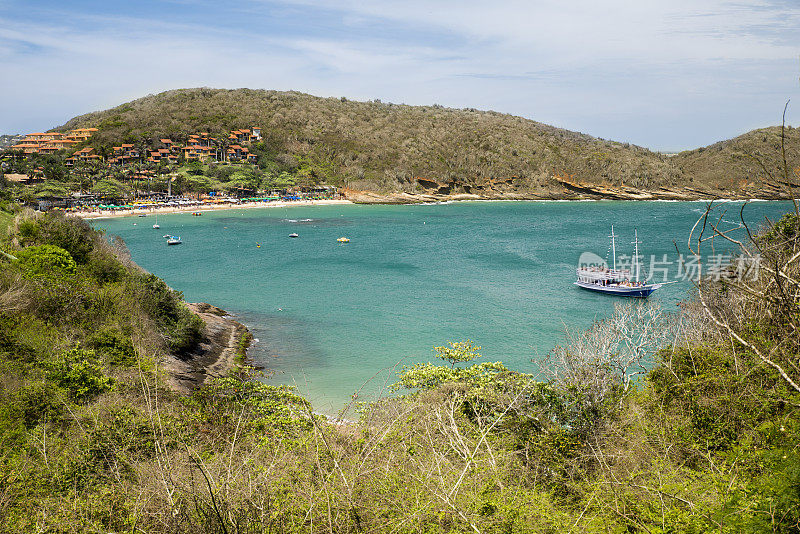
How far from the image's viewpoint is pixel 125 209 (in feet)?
276

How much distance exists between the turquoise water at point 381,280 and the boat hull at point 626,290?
0.75 metres

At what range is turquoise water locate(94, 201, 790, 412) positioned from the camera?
78.4ft

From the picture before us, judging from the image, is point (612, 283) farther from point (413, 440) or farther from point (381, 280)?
point (413, 440)

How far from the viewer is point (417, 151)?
117 metres

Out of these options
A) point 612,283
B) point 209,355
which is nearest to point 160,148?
point 209,355

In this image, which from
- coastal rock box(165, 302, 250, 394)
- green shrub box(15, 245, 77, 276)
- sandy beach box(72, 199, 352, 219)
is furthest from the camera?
sandy beach box(72, 199, 352, 219)

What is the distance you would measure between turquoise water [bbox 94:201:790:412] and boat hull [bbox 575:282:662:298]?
0.75 meters

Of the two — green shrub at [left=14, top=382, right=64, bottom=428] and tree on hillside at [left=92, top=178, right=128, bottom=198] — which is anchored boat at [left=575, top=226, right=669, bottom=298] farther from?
tree on hillside at [left=92, top=178, right=128, bottom=198]

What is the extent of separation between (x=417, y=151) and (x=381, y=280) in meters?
82.2

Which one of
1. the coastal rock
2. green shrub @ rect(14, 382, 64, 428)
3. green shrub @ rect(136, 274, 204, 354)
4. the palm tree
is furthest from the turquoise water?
the palm tree

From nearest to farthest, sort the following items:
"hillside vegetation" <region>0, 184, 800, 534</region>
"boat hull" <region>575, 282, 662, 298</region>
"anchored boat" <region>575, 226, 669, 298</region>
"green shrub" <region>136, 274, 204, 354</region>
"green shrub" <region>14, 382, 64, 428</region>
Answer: "hillside vegetation" <region>0, 184, 800, 534</region> → "green shrub" <region>14, 382, 64, 428</region> → "green shrub" <region>136, 274, 204, 354</region> → "boat hull" <region>575, 282, 662, 298</region> → "anchored boat" <region>575, 226, 669, 298</region>

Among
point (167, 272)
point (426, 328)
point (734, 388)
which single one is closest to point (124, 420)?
point (734, 388)

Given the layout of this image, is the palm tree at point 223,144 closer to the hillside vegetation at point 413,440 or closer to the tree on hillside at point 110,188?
the tree on hillside at point 110,188

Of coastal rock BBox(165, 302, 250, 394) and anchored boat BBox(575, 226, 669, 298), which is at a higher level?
anchored boat BBox(575, 226, 669, 298)
